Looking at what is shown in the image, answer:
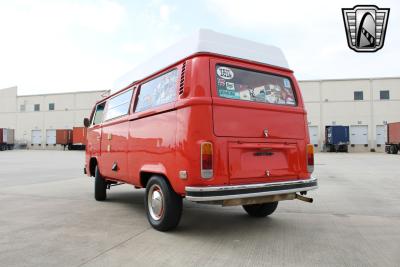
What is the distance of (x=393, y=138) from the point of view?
34.2 meters

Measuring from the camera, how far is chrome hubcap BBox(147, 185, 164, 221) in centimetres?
507

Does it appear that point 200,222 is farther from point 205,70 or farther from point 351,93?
point 351,93

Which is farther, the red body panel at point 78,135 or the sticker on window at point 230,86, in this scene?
the red body panel at point 78,135

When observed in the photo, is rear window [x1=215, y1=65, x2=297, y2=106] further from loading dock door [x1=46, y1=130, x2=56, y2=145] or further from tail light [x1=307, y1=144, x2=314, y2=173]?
loading dock door [x1=46, y1=130, x2=56, y2=145]

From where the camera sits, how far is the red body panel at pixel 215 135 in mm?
4422

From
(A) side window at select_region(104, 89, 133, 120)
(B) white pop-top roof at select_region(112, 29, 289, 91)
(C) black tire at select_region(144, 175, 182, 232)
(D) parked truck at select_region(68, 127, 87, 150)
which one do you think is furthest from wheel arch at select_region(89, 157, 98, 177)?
(D) parked truck at select_region(68, 127, 87, 150)

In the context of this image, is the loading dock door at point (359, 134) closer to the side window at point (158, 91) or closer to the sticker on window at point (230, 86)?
the side window at point (158, 91)

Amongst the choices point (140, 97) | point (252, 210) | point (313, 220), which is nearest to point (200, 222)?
point (252, 210)

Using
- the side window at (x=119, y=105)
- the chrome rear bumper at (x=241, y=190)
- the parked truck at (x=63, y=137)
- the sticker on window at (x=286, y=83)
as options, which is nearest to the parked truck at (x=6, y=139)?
the parked truck at (x=63, y=137)

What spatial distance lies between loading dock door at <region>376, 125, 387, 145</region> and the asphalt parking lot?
3555cm

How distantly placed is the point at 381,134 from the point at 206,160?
4092 cm

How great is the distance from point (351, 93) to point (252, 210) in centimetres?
3918

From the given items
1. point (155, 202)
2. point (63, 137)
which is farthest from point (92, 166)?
point (63, 137)

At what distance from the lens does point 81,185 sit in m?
10.5
